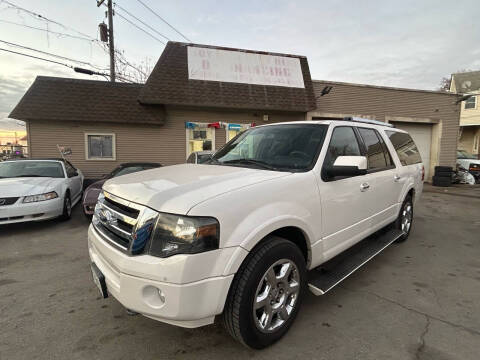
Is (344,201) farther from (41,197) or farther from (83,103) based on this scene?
(83,103)

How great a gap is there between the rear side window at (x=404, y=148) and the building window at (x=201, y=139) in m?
8.01

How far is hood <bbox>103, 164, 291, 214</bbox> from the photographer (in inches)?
68.8

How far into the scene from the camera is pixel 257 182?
207 cm

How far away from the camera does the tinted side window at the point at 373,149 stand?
133 inches

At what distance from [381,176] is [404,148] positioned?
1464 millimetres

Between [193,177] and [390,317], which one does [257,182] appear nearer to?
[193,177]

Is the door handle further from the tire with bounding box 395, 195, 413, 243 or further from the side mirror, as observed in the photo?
the tire with bounding box 395, 195, 413, 243

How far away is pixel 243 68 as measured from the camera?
11.2 meters

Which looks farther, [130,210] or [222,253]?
[130,210]

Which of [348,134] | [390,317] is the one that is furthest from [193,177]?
[390,317]

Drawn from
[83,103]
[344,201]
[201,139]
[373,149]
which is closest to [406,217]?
[373,149]

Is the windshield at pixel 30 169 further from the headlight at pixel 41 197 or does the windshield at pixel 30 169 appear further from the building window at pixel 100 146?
the building window at pixel 100 146

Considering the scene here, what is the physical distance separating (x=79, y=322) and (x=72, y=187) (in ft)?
Answer: 17.1

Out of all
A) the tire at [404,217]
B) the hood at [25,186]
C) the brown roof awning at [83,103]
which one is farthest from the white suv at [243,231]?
the brown roof awning at [83,103]
